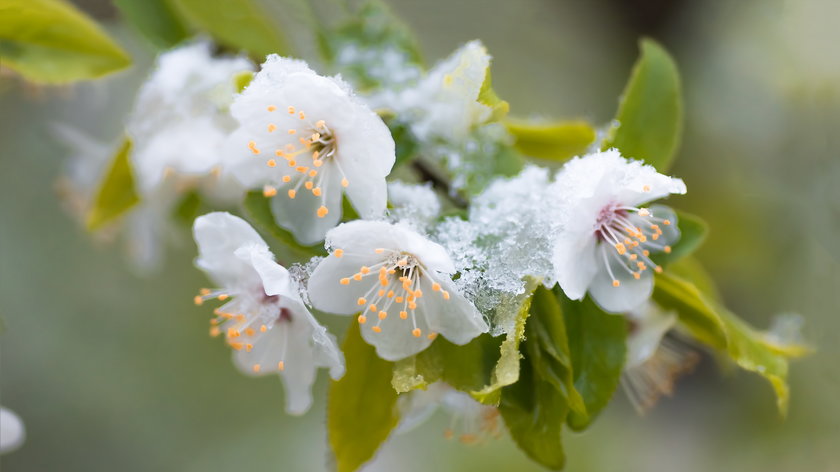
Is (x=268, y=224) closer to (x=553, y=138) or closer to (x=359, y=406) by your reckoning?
(x=359, y=406)

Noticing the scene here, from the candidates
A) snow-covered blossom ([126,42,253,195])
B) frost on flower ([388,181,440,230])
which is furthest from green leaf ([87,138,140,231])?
frost on flower ([388,181,440,230])

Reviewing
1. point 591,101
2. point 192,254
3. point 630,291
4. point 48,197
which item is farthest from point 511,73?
point 630,291

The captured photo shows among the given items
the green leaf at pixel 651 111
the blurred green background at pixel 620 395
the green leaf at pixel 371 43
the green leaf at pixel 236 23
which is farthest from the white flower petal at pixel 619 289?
the blurred green background at pixel 620 395

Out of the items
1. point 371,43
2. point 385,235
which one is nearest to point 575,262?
point 385,235

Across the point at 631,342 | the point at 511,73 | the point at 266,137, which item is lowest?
the point at 511,73

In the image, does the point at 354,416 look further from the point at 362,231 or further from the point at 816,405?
the point at 816,405
